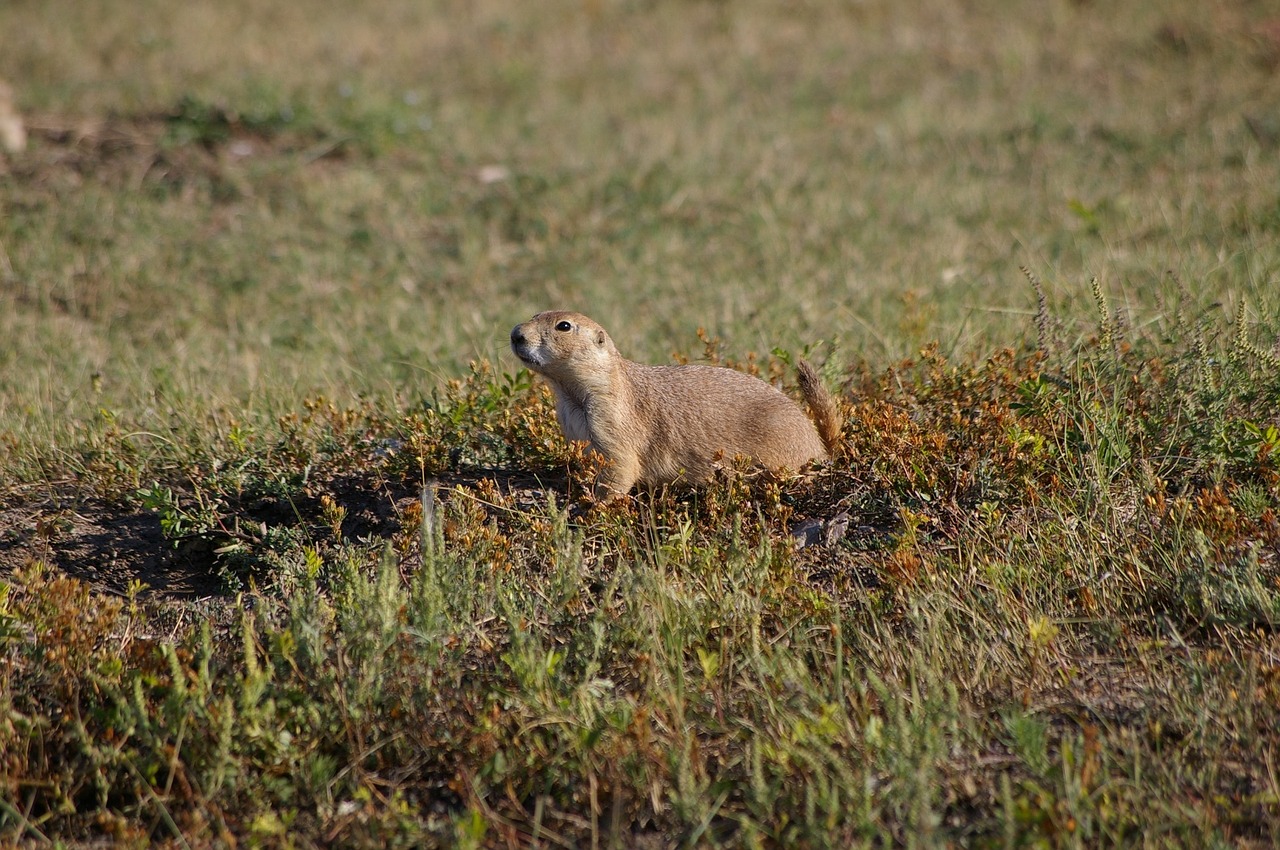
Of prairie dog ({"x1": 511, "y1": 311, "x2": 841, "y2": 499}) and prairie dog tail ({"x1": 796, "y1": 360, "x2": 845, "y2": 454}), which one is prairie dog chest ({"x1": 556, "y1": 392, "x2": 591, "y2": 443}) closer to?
prairie dog ({"x1": 511, "y1": 311, "x2": 841, "y2": 499})

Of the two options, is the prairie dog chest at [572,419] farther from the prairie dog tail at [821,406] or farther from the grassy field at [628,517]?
the prairie dog tail at [821,406]

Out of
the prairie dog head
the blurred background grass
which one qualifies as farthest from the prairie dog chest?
the blurred background grass

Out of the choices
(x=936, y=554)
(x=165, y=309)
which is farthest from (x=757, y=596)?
(x=165, y=309)

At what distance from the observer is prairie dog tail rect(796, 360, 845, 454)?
173 inches

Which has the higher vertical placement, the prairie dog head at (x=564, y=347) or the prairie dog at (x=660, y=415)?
the prairie dog head at (x=564, y=347)

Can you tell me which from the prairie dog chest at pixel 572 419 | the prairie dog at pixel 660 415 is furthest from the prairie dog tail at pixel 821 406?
the prairie dog chest at pixel 572 419

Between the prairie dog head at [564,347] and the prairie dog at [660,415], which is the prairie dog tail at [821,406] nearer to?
the prairie dog at [660,415]

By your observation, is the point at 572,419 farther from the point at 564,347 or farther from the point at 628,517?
the point at 628,517

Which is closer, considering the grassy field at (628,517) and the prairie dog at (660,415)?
the grassy field at (628,517)

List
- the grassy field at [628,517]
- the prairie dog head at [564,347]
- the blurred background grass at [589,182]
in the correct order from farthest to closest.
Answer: the blurred background grass at [589,182]
the prairie dog head at [564,347]
the grassy field at [628,517]

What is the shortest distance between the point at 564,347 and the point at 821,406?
41.3 inches

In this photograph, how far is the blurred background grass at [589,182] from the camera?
6.29 metres

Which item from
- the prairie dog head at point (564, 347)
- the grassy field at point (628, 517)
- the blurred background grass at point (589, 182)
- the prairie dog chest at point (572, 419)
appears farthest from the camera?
the blurred background grass at point (589, 182)

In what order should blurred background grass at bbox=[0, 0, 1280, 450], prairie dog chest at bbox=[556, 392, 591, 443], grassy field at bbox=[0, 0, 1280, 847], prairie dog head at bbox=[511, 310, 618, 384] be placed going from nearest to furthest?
grassy field at bbox=[0, 0, 1280, 847]
prairie dog head at bbox=[511, 310, 618, 384]
prairie dog chest at bbox=[556, 392, 591, 443]
blurred background grass at bbox=[0, 0, 1280, 450]
